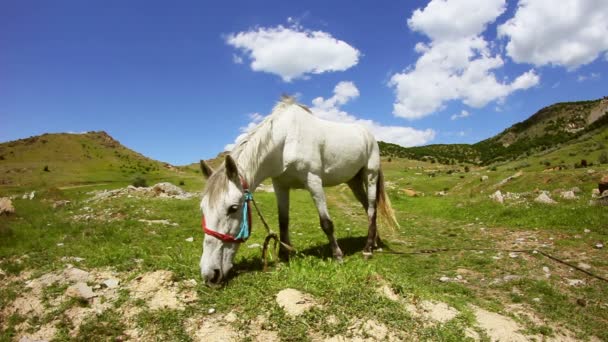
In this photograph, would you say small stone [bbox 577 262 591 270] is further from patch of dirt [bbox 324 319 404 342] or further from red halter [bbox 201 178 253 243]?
red halter [bbox 201 178 253 243]

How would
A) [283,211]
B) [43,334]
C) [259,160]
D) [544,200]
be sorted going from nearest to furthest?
[43,334] → [259,160] → [283,211] → [544,200]

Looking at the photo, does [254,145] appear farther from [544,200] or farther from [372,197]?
[544,200]

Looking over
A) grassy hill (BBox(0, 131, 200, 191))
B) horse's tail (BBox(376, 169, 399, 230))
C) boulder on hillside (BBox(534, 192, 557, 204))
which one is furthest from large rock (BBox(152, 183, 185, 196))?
grassy hill (BBox(0, 131, 200, 191))

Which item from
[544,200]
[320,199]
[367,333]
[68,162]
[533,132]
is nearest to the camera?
[367,333]

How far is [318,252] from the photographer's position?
22.9 ft

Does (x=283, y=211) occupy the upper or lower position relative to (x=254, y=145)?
lower

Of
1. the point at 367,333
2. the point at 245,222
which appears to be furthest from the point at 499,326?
the point at 245,222

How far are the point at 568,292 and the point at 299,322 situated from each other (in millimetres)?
4317

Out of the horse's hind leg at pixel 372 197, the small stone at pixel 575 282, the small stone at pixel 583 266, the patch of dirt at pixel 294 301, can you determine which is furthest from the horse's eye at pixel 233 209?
the small stone at pixel 583 266

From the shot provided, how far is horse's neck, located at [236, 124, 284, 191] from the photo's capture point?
5.04 m

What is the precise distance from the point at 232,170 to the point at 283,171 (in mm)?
1219

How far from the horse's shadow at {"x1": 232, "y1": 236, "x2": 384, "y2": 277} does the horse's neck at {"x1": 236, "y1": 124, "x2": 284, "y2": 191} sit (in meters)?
1.27

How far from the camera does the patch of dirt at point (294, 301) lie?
3.74 m

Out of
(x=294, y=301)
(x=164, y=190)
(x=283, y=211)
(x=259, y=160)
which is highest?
(x=259, y=160)
